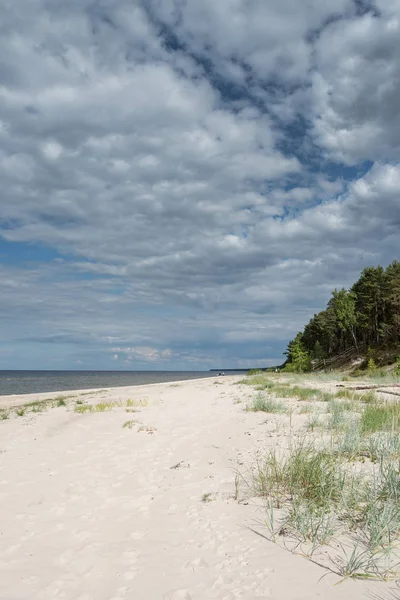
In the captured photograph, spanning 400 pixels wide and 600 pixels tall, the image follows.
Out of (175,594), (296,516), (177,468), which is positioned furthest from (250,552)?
(177,468)

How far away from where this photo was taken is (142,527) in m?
5.83

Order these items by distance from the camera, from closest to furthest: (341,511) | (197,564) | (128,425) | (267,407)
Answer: (197,564)
(341,511)
(128,425)
(267,407)

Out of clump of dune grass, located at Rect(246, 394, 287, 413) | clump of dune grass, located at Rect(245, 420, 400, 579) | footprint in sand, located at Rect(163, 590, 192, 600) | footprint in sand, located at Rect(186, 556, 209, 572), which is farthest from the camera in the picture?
clump of dune grass, located at Rect(246, 394, 287, 413)

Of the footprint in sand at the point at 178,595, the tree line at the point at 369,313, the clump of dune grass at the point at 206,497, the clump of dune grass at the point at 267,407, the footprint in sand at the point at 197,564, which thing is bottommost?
the footprint in sand at the point at 178,595

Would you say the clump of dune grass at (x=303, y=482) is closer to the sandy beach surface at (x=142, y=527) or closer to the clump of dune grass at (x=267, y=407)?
the sandy beach surface at (x=142, y=527)

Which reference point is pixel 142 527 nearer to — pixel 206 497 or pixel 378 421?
pixel 206 497

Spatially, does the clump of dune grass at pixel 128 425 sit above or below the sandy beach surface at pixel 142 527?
above

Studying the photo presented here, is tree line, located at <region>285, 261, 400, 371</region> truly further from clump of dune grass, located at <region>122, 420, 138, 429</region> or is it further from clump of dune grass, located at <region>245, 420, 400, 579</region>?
clump of dune grass, located at <region>245, 420, 400, 579</region>

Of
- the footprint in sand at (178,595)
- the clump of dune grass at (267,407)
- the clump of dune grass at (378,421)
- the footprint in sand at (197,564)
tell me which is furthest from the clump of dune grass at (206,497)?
the clump of dune grass at (267,407)

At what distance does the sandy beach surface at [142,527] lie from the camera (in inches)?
Result: 165

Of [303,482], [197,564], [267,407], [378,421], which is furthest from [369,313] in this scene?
[197,564]

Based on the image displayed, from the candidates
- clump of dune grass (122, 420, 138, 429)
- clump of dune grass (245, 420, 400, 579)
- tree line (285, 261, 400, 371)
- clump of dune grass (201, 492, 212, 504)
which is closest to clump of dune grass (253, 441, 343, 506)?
clump of dune grass (245, 420, 400, 579)

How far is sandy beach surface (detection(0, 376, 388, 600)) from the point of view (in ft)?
13.7

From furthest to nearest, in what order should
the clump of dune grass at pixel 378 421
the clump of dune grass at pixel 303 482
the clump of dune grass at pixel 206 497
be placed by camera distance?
the clump of dune grass at pixel 378 421
the clump of dune grass at pixel 206 497
the clump of dune grass at pixel 303 482
